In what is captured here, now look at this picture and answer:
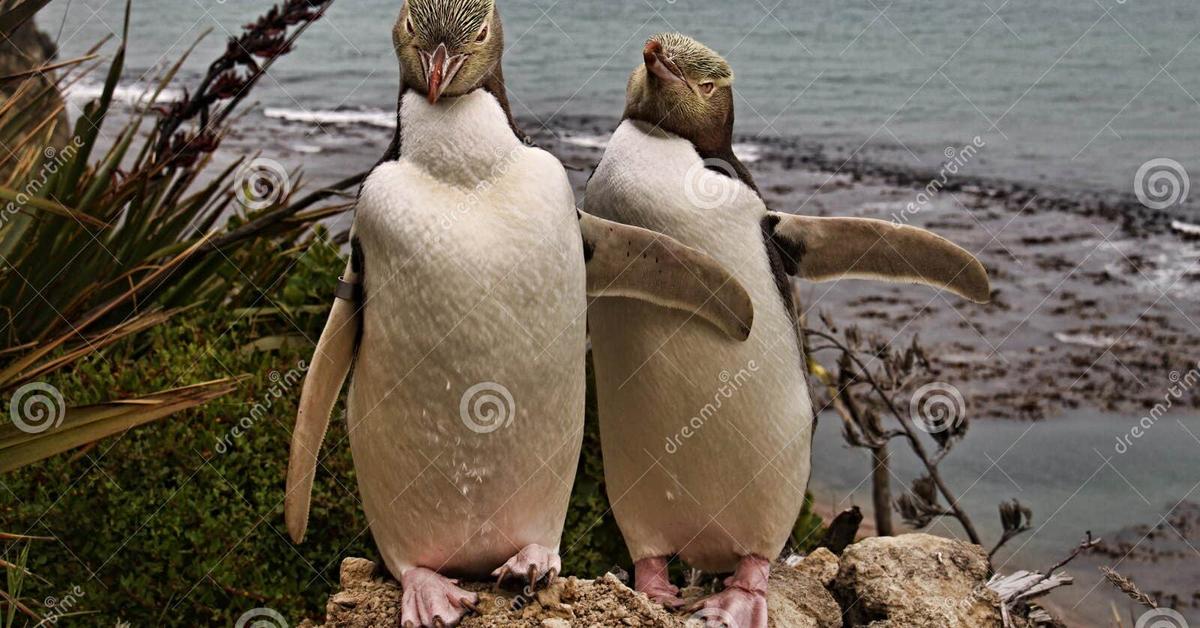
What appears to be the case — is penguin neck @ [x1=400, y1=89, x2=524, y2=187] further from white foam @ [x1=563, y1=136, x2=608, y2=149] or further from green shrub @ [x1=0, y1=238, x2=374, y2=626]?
white foam @ [x1=563, y1=136, x2=608, y2=149]

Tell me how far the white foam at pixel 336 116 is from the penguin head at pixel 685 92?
5.34m

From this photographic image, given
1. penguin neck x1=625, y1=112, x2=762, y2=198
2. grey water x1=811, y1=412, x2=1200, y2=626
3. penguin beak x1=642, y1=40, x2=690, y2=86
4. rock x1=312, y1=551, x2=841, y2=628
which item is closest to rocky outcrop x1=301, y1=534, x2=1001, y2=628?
rock x1=312, y1=551, x2=841, y2=628

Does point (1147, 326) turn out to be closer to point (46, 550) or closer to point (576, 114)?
point (576, 114)

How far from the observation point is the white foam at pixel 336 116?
25.0ft

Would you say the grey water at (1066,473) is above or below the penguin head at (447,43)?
below

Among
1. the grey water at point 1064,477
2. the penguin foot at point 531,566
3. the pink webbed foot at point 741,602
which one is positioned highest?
the penguin foot at point 531,566

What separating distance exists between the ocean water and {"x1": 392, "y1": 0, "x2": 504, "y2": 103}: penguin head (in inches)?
172

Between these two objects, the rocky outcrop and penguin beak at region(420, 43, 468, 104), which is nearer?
penguin beak at region(420, 43, 468, 104)

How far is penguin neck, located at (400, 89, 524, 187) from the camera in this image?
1779 millimetres

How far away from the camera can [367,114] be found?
8.54 meters

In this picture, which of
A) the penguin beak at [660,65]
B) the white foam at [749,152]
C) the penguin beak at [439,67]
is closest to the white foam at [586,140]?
the white foam at [749,152]

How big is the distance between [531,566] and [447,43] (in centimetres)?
88

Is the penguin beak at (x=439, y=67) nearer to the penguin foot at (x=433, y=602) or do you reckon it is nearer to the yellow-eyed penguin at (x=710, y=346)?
the yellow-eyed penguin at (x=710, y=346)

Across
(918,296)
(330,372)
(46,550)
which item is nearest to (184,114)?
(46,550)
